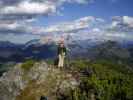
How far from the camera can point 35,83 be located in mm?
115562

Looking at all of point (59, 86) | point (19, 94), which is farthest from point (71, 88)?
point (19, 94)

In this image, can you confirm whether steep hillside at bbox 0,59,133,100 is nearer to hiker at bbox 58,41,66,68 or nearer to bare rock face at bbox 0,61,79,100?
bare rock face at bbox 0,61,79,100

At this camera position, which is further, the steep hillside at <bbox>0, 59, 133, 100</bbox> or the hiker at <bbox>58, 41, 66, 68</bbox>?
the hiker at <bbox>58, 41, 66, 68</bbox>

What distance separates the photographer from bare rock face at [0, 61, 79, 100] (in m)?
110

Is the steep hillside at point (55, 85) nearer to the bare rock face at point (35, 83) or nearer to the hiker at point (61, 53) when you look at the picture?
the bare rock face at point (35, 83)

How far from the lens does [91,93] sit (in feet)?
350

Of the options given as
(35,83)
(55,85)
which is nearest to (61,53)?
(55,85)

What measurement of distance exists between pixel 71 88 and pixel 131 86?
25345 mm

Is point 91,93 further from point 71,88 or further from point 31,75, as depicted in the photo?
point 31,75

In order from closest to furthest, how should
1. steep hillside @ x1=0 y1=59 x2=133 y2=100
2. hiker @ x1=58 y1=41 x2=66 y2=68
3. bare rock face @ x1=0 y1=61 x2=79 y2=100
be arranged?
1. steep hillside @ x1=0 y1=59 x2=133 y2=100
2. bare rock face @ x1=0 y1=61 x2=79 y2=100
3. hiker @ x1=58 y1=41 x2=66 y2=68

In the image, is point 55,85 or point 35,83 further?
point 35,83

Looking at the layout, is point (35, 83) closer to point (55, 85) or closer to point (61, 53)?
point (55, 85)

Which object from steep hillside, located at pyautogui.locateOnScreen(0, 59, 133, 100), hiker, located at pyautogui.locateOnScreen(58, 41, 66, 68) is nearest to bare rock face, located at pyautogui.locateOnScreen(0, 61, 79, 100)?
steep hillside, located at pyautogui.locateOnScreen(0, 59, 133, 100)

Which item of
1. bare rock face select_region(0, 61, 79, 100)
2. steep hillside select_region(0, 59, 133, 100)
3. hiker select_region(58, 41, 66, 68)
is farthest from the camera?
hiker select_region(58, 41, 66, 68)
